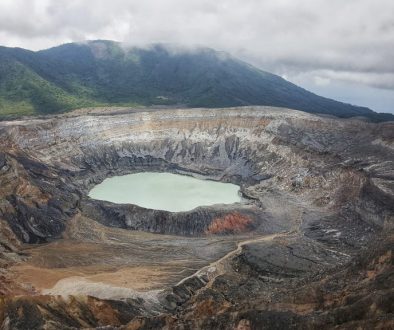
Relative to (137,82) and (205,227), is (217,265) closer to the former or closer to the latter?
(205,227)

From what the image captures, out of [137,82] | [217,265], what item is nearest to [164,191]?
[217,265]

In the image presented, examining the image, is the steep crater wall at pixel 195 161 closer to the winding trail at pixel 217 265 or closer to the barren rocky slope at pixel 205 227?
the barren rocky slope at pixel 205 227

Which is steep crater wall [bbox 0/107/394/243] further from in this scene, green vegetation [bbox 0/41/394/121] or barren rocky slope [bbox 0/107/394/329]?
green vegetation [bbox 0/41/394/121]

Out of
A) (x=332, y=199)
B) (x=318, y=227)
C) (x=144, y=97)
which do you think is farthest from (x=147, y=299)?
(x=144, y=97)

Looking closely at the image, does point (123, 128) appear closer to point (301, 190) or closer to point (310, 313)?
point (301, 190)

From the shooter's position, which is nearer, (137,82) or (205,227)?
(205,227)

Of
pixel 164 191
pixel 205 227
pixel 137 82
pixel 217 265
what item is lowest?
pixel 217 265
